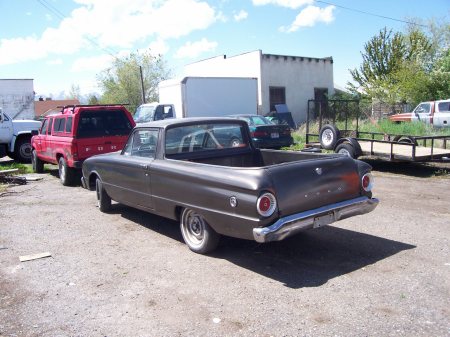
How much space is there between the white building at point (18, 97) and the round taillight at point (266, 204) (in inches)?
1183

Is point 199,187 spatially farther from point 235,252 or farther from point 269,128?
point 269,128

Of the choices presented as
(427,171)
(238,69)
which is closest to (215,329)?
(427,171)

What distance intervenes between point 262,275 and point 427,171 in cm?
766

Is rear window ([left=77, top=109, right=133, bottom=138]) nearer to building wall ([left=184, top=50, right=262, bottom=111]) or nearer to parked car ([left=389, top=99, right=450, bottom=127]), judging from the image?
parked car ([left=389, top=99, right=450, bottom=127])

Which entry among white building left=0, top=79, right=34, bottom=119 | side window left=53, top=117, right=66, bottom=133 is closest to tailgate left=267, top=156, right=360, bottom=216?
side window left=53, top=117, right=66, bottom=133

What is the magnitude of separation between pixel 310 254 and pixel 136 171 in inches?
99.8

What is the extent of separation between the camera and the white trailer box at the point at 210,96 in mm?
19703

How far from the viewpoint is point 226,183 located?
448cm

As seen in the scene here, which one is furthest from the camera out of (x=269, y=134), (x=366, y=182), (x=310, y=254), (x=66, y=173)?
(x=269, y=134)

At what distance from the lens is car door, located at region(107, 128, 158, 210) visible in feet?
19.1

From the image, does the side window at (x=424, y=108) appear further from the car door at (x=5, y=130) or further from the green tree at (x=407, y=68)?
the car door at (x=5, y=130)

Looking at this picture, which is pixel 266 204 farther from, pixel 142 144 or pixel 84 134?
pixel 84 134

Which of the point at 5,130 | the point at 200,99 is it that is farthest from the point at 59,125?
the point at 200,99

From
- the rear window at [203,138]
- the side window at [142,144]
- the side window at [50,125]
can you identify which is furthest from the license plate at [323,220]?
the side window at [50,125]
